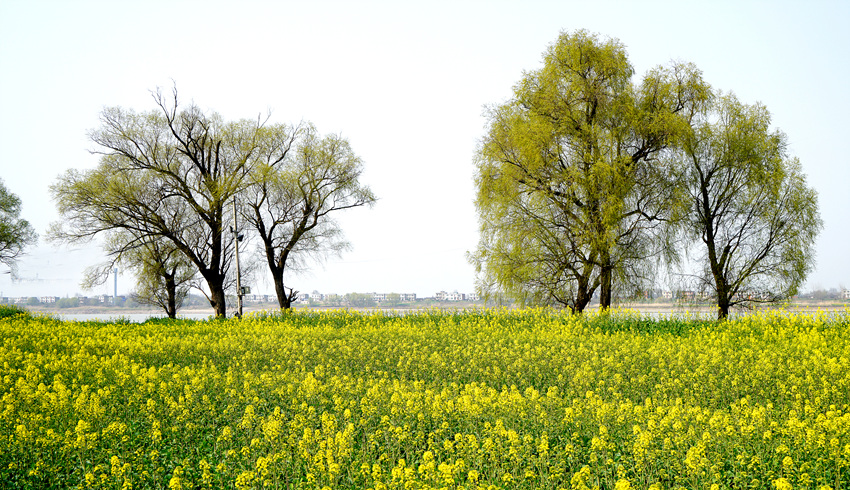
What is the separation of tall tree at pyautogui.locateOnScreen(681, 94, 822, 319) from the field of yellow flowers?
12.0 meters

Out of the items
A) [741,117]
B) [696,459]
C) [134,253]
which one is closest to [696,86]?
[741,117]

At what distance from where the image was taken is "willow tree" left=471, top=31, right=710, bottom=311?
73.8 feet

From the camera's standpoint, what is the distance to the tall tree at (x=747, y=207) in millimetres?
24938

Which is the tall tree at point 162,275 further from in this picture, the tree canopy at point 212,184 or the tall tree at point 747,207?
the tall tree at point 747,207

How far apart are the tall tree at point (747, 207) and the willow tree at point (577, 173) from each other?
249 cm

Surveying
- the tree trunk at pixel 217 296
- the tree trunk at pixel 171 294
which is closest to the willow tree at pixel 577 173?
the tree trunk at pixel 217 296

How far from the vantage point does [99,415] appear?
7629 millimetres

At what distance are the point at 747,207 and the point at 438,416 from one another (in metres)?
22.4

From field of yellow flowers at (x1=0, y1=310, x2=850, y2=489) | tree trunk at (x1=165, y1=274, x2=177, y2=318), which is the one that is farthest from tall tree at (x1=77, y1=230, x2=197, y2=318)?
field of yellow flowers at (x1=0, y1=310, x2=850, y2=489)

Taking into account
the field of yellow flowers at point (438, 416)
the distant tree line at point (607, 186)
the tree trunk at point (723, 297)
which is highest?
the distant tree line at point (607, 186)

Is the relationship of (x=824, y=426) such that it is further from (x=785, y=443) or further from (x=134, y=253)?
(x=134, y=253)

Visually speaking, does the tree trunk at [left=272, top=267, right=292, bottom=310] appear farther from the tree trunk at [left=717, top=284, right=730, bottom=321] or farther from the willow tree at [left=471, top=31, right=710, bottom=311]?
the tree trunk at [left=717, top=284, right=730, bottom=321]

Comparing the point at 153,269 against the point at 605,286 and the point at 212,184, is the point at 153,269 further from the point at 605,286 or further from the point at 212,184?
the point at 605,286

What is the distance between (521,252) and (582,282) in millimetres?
2475
